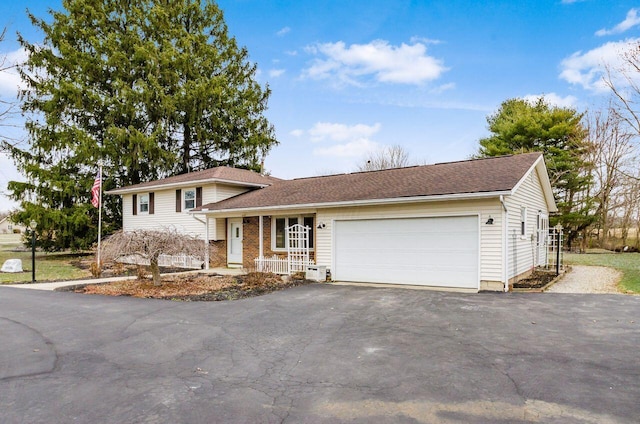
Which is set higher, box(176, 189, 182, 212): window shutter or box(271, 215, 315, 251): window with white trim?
box(176, 189, 182, 212): window shutter

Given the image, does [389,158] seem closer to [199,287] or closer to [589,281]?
[589,281]

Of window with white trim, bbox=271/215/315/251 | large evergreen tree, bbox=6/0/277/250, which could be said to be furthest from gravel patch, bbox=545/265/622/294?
large evergreen tree, bbox=6/0/277/250

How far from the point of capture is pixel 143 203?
21344 millimetres

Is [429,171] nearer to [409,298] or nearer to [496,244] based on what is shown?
[496,244]

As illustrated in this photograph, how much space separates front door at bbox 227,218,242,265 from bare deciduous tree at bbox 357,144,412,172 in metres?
23.8

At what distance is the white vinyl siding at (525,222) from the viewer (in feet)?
36.3

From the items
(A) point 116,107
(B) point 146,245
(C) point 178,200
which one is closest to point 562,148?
(C) point 178,200

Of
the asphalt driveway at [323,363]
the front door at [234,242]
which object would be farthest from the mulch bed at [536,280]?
the front door at [234,242]

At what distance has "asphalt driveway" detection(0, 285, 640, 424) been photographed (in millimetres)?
3641

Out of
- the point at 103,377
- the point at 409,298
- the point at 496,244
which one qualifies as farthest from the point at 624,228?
the point at 103,377

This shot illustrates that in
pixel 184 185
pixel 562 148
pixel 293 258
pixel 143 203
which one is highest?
pixel 562 148

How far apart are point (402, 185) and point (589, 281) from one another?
670 cm

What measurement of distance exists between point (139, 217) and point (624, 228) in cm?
3349

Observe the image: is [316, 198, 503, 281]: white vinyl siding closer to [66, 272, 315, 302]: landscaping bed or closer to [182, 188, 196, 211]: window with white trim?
[66, 272, 315, 302]: landscaping bed
